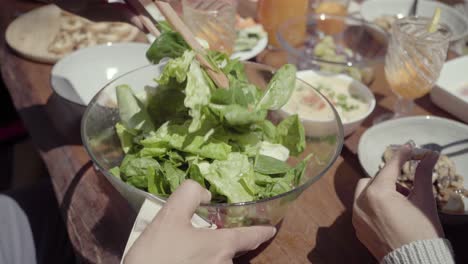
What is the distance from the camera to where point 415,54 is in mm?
878

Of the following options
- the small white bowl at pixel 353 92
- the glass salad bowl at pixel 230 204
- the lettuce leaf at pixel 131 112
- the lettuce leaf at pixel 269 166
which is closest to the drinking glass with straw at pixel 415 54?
the small white bowl at pixel 353 92

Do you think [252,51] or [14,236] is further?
[252,51]

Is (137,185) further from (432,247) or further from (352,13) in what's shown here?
(352,13)

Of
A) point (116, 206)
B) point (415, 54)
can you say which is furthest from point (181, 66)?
point (415, 54)

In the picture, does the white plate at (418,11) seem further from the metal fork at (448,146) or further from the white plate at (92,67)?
the white plate at (92,67)

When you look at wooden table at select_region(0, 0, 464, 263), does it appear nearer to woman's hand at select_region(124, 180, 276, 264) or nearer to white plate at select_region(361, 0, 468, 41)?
woman's hand at select_region(124, 180, 276, 264)

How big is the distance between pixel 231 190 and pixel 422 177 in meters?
0.29

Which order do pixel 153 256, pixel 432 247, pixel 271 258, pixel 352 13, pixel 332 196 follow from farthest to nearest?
pixel 352 13
pixel 332 196
pixel 271 258
pixel 432 247
pixel 153 256

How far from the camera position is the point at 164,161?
662 millimetres

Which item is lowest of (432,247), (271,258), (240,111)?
(271,258)

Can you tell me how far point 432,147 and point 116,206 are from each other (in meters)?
0.65

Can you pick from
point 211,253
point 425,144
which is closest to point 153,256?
point 211,253

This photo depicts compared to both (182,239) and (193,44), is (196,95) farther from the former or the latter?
(182,239)

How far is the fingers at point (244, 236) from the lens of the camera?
0.52 metres
